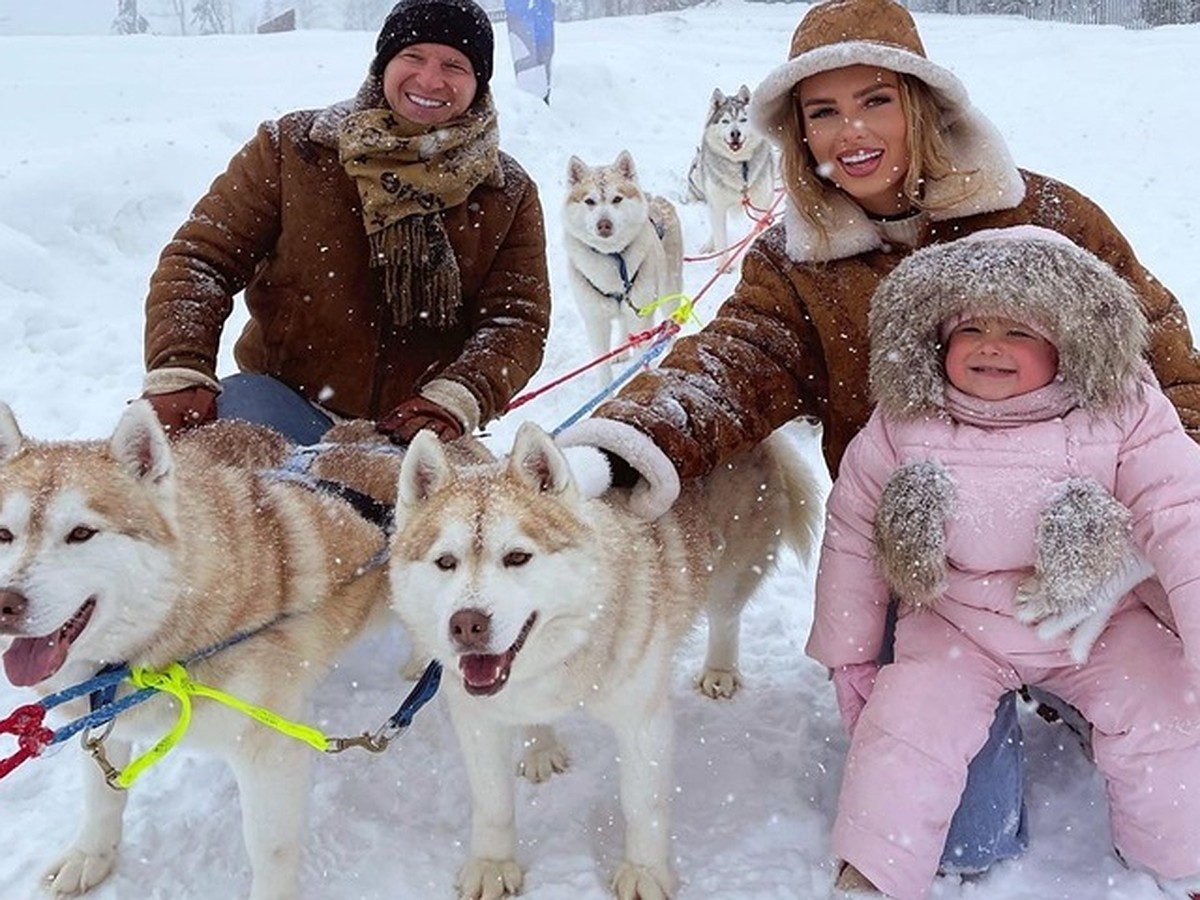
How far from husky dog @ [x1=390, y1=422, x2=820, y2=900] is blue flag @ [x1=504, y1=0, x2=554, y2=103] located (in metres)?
13.4

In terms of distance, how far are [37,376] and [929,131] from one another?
4.61 metres

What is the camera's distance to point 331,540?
2328 mm

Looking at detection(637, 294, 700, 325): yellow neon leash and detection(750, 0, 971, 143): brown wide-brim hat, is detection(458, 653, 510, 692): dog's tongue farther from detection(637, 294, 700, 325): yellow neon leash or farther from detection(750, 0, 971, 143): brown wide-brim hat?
detection(637, 294, 700, 325): yellow neon leash

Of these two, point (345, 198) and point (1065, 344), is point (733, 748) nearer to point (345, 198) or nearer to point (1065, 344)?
point (1065, 344)

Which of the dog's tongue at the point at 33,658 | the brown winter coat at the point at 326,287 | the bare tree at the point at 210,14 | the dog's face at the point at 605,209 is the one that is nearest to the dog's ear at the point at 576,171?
the dog's face at the point at 605,209

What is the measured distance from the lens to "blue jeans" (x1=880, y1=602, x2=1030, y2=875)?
210 cm

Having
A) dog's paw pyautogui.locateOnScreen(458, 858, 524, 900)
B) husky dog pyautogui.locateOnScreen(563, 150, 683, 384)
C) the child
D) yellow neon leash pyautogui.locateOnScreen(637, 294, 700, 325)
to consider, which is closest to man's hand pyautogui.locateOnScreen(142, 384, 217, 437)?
dog's paw pyautogui.locateOnScreen(458, 858, 524, 900)

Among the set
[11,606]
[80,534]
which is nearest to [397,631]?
[80,534]

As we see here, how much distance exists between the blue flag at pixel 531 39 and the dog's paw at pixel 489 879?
13.8 meters

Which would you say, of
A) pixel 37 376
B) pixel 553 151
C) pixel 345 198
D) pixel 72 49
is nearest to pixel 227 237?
pixel 345 198

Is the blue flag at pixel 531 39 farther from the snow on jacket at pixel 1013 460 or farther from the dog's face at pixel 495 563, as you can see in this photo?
the dog's face at pixel 495 563

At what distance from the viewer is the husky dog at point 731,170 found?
8.84 m

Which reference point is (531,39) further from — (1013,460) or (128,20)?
(128,20)

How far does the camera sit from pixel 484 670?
1841mm
